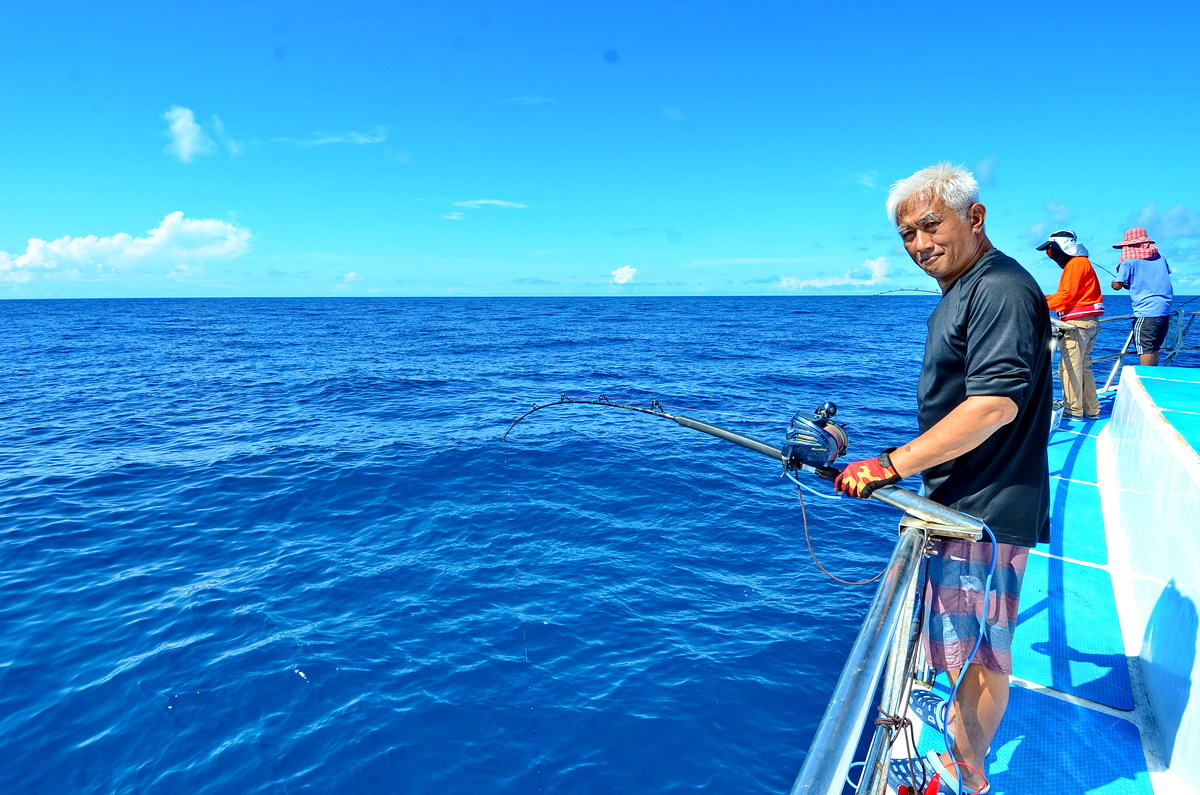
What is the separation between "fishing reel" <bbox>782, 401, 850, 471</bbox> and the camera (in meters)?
2.54

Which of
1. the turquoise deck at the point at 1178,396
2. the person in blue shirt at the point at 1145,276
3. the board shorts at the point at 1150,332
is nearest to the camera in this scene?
the turquoise deck at the point at 1178,396

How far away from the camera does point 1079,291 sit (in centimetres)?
764

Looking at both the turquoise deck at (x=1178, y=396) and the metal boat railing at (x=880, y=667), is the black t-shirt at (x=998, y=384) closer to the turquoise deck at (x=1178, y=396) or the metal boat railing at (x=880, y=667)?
the metal boat railing at (x=880, y=667)

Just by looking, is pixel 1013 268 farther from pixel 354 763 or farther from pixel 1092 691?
pixel 354 763

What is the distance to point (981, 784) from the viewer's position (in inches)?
92.6

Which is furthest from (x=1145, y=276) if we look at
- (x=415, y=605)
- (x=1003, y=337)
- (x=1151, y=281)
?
(x=415, y=605)

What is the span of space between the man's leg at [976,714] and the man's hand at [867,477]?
921 mm

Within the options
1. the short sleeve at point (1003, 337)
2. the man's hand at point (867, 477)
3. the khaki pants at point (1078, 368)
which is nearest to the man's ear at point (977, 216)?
the short sleeve at point (1003, 337)

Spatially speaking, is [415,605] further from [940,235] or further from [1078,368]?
[1078,368]

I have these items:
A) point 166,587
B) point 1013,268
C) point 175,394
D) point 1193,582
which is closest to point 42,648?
point 166,587

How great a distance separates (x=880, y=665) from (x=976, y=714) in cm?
117

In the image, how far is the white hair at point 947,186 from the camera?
82.4 inches

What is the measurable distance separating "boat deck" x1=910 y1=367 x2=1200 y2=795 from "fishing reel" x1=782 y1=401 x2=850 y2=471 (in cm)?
155

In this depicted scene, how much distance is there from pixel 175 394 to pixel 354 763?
19.7 meters
